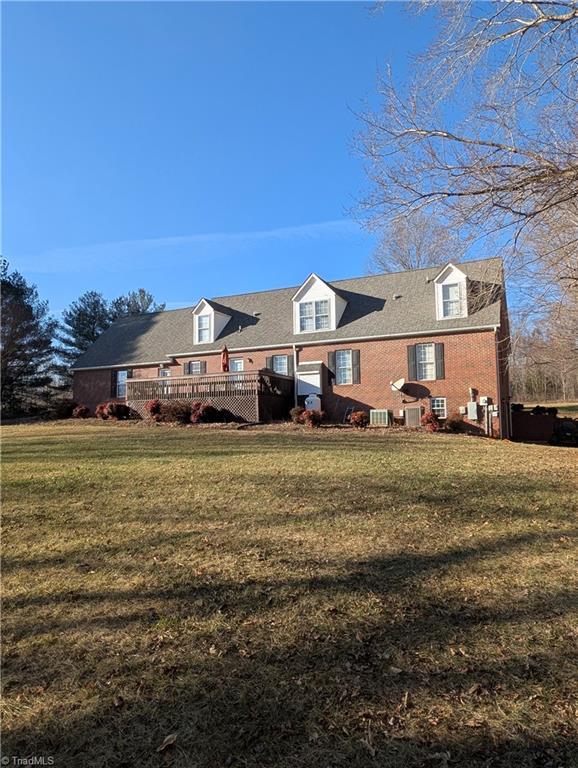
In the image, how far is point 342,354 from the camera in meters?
21.3

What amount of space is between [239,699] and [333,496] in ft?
13.3

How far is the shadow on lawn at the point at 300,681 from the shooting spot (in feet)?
8.00

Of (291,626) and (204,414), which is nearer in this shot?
(291,626)

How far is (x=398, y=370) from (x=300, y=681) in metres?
17.8

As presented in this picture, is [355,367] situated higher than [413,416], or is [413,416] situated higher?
[355,367]

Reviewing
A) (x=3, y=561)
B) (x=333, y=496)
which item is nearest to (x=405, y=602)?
(x=333, y=496)

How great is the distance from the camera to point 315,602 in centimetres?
381

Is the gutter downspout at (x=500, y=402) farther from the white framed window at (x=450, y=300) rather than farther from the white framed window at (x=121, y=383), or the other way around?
the white framed window at (x=121, y=383)

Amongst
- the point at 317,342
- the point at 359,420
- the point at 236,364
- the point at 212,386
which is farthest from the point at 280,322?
the point at 359,420

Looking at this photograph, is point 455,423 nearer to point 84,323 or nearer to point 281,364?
point 281,364

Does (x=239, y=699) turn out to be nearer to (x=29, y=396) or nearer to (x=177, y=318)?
(x=177, y=318)

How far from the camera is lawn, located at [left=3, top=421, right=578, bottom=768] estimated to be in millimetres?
2516

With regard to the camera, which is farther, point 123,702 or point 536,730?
point 123,702

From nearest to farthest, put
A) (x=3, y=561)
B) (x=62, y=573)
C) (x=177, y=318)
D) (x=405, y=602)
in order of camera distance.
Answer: (x=405, y=602)
(x=62, y=573)
(x=3, y=561)
(x=177, y=318)
